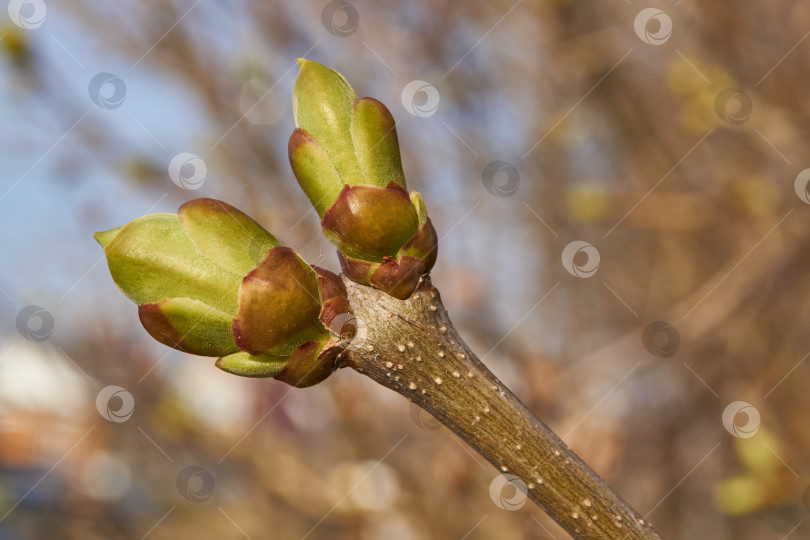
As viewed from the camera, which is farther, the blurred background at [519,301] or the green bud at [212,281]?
A: the blurred background at [519,301]

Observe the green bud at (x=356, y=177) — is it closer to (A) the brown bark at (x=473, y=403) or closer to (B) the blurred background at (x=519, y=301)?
(A) the brown bark at (x=473, y=403)

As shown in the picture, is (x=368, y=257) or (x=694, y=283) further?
(x=694, y=283)

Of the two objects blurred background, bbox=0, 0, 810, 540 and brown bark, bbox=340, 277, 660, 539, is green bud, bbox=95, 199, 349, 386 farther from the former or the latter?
blurred background, bbox=0, 0, 810, 540

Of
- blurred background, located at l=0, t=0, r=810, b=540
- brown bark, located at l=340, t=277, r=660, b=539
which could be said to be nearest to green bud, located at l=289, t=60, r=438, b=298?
brown bark, located at l=340, t=277, r=660, b=539

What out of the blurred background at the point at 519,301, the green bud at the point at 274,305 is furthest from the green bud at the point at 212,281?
the blurred background at the point at 519,301

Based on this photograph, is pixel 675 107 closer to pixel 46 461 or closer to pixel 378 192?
pixel 378 192

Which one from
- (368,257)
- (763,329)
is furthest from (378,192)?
(763,329)

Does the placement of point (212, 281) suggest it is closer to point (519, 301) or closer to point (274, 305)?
point (274, 305)
